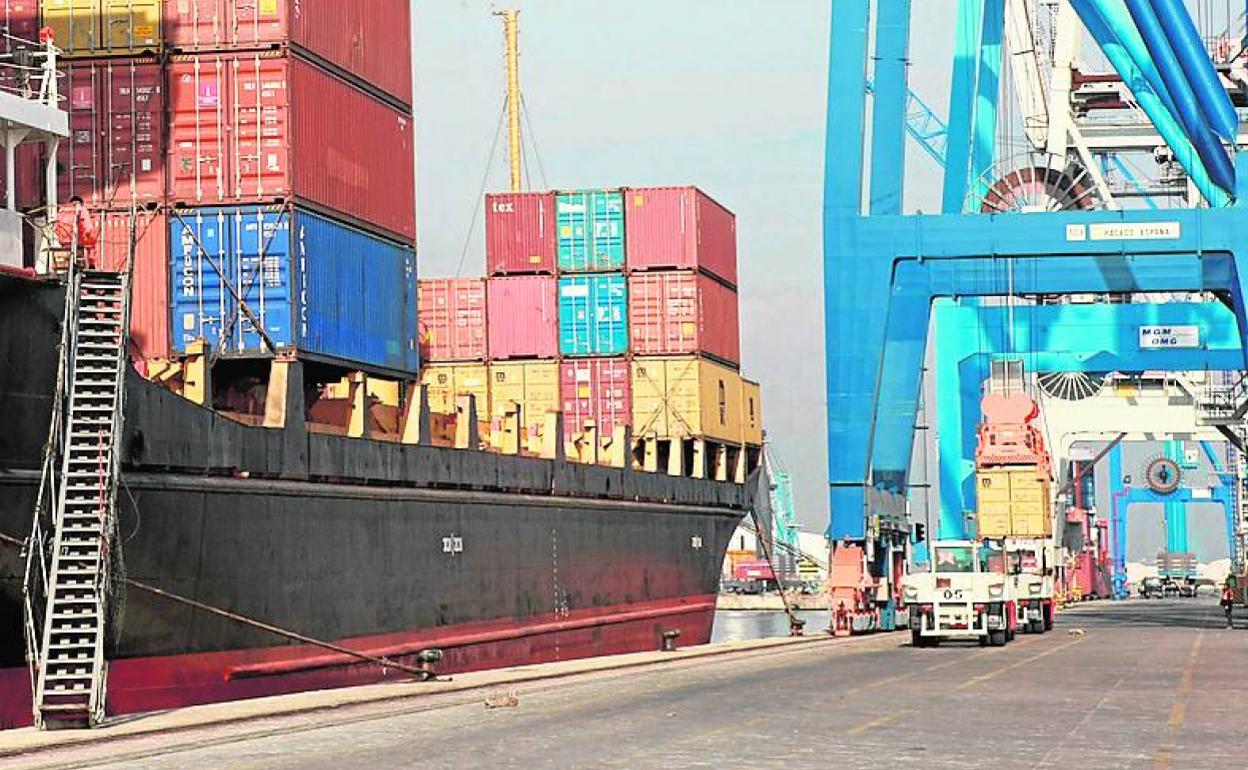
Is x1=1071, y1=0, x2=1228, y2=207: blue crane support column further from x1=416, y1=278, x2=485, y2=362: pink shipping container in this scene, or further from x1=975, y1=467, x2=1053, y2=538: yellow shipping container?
x1=416, y1=278, x2=485, y2=362: pink shipping container

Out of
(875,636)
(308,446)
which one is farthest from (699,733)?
(875,636)

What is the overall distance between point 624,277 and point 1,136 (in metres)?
23.9

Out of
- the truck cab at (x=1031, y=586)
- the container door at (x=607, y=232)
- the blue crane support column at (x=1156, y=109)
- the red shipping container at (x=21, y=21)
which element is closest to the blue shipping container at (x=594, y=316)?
the container door at (x=607, y=232)

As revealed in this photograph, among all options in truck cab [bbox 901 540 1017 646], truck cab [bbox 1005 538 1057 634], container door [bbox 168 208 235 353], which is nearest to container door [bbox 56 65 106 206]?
container door [bbox 168 208 235 353]

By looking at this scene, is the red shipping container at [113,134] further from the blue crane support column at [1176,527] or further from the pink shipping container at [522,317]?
the blue crane support column at [1176,527]

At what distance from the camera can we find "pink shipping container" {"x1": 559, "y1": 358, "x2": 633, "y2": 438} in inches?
1708

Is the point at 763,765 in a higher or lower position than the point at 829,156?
lower

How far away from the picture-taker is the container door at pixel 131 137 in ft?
87.8

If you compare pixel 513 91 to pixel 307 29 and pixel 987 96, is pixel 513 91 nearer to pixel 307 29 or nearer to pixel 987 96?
pixel 987 96

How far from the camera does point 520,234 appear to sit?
149 ft

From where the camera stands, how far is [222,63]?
2727 cm

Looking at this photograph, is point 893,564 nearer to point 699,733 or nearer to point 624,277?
point 624,277

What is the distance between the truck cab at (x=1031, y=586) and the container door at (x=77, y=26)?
20495 millimetres

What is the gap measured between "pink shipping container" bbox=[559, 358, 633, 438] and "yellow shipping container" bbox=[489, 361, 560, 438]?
262mm
